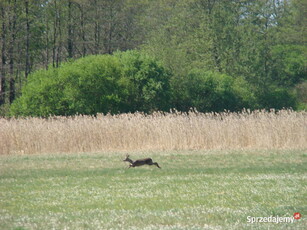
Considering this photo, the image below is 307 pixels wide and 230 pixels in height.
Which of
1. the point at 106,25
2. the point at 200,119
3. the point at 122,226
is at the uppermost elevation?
the point at 106,25

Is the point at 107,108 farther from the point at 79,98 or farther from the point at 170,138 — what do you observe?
the point at 170,138

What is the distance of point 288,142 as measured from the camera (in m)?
24.8

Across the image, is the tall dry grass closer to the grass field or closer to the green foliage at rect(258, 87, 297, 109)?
the grass field

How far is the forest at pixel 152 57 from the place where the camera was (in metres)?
44.2

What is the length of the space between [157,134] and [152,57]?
78.3 feet

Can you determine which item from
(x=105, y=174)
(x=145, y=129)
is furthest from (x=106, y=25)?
(x=105, y=174)

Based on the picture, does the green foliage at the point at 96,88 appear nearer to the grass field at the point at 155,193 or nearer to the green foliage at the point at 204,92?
the green foliage at the point at 204,92

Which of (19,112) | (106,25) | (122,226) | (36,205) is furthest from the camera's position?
(106,25)

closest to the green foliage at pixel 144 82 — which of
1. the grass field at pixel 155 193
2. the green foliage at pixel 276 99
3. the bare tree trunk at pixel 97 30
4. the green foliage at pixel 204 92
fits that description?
the green foliage at pixel 204 92

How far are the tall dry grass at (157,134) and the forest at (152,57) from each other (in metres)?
17.1

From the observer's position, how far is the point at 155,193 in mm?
12508

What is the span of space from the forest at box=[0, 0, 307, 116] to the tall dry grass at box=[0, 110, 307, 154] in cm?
1710

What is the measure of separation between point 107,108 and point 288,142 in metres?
21.5

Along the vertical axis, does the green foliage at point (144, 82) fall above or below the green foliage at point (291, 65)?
below
